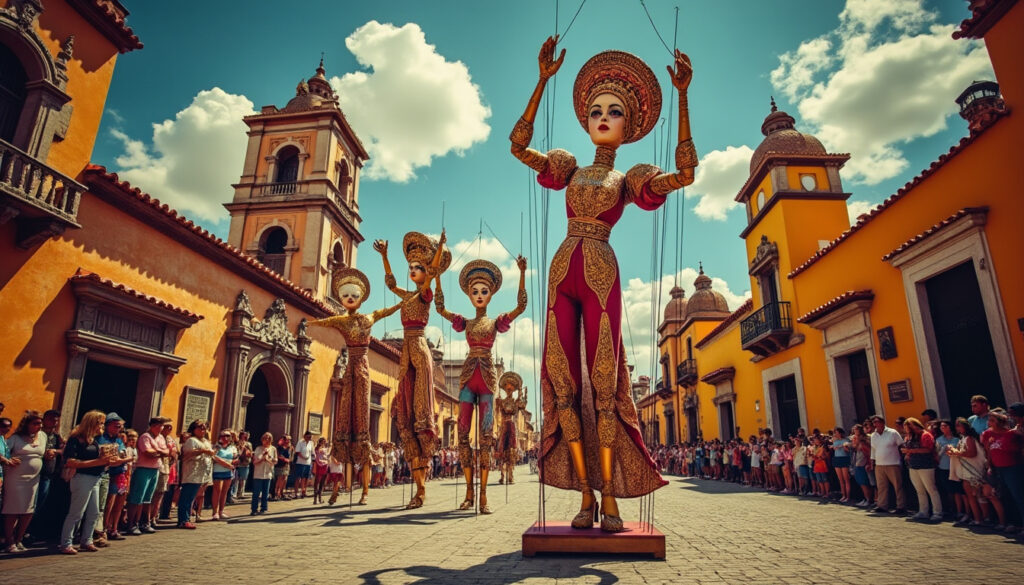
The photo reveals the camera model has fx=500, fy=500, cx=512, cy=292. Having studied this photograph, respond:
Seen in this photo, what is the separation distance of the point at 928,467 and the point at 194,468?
32.1ft

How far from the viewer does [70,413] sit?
6.36 m

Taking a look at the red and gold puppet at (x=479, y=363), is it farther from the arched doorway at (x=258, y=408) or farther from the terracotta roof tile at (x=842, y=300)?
the terracotta roof tile at (x=842, y=300)

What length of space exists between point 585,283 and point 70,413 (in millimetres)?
6888

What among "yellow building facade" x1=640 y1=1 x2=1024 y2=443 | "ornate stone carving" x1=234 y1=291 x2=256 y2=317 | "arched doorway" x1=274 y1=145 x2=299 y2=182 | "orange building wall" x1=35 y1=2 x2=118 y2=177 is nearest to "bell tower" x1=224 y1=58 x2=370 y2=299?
"arched doorway" x1=274 y1=145 x2=299 y2=182

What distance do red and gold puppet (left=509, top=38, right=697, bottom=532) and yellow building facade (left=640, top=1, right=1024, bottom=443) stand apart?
0.44m

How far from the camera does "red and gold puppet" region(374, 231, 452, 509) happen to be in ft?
22.4

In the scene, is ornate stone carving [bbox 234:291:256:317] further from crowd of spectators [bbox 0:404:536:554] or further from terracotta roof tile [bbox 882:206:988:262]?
terracotta roof tile [bbox 882:206:988:262]

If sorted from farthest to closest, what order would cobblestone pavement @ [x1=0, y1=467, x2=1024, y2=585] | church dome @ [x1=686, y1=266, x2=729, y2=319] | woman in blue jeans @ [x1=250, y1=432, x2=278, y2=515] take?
1. church dome @ [x1=686, y1=266, x2=729, y2=319]
2. woman in blue jeans @ [x1=250, y1=432, x2=278, y2=515]
3. cobblestone pavement @ [x1=0, y1=467, x2=1024, y2=585]

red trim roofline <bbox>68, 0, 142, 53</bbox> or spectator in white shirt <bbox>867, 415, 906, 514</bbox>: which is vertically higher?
red trim roofline <bbox>68, 0, 142, 53</bbox>

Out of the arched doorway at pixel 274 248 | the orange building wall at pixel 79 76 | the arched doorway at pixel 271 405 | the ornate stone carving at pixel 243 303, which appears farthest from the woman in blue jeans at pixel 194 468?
the arched doorway at pixel 274 248

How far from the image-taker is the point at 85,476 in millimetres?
4715

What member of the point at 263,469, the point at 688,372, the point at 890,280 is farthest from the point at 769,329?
the point at 263,469

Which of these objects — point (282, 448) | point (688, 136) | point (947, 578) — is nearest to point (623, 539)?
point (947, 578)

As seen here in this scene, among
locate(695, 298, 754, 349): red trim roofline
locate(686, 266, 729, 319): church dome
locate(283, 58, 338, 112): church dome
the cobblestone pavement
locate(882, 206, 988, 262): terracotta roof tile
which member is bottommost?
the cobblestone pavement
